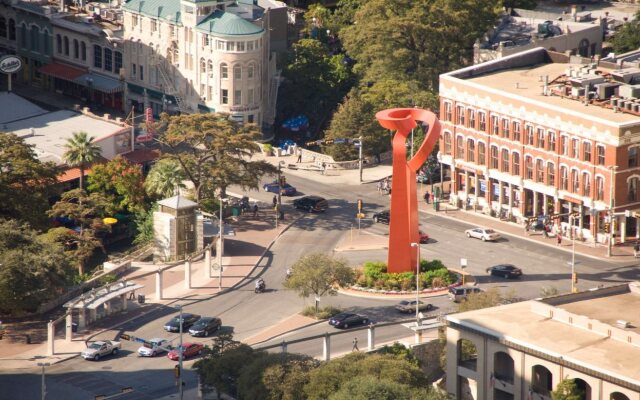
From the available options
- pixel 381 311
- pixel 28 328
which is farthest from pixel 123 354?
pixel 381 311

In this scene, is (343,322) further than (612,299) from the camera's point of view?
Yes

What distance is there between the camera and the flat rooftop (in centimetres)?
15288

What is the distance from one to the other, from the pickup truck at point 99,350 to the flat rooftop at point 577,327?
32.8 meters

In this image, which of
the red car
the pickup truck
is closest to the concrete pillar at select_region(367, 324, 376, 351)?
the red car

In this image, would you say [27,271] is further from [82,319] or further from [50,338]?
[50,338]

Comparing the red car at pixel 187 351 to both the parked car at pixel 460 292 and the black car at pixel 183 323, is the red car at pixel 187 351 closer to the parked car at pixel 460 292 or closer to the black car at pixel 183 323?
the black car at pixel 183 323

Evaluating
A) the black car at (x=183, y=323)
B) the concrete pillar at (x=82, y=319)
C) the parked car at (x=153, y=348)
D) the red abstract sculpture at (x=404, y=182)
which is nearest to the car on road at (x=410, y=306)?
the red abstract sculpture at (x=404, y=182)

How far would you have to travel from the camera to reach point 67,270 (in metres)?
189

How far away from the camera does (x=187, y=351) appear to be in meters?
177

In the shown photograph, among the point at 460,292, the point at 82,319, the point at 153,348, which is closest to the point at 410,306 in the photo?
the point at 460,292

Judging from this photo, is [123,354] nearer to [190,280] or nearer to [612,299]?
[190,280]

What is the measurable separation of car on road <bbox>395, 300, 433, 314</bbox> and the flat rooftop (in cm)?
2241

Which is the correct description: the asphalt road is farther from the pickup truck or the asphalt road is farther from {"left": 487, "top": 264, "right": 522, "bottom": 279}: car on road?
{"left": 487, "top": 264, "right": 522, "bottom": 279}: car on road

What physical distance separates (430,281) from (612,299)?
30.8 m
